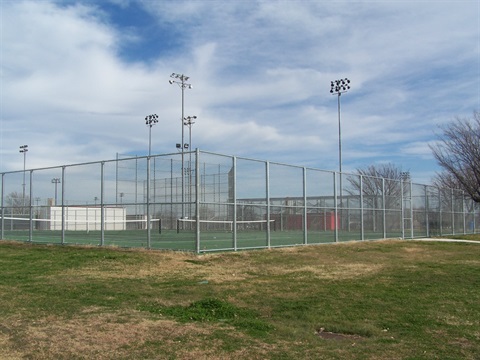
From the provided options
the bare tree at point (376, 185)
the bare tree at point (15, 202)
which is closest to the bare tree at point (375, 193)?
the bare tree at point (376, 185)

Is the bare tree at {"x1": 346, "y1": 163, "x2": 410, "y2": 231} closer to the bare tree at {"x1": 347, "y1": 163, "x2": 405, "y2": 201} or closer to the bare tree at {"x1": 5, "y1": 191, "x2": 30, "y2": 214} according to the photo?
the bare tree at {"x1": 347, "y1": 163, "x2": 405, "y2": 201}

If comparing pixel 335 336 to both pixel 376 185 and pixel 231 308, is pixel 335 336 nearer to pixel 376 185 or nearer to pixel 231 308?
pixel 231 308

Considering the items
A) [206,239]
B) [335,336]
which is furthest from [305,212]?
[335,336]

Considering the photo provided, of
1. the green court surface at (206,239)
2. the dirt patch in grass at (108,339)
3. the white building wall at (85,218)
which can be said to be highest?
the white building wall at (85,218)

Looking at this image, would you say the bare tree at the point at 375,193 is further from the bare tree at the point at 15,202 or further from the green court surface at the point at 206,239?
the bare tree at the point at 15,202

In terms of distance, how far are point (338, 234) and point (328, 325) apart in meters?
16.6

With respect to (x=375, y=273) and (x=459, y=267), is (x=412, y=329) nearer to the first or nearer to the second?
(x=375, y=273)

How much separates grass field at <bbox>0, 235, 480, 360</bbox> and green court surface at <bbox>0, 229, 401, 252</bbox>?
174 centimetres

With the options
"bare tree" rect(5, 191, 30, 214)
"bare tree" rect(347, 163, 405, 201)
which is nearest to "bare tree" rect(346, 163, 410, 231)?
"bare tree" rect(347, 163, 405, 201)

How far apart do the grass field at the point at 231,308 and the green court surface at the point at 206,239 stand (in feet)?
5.69

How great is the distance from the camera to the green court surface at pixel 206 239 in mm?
17062

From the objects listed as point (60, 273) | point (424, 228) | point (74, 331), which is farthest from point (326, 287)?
point (424, 228)

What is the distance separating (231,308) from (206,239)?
35.1 feet

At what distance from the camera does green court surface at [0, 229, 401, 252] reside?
17.1 meters
